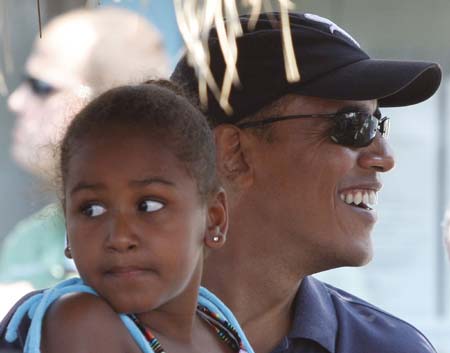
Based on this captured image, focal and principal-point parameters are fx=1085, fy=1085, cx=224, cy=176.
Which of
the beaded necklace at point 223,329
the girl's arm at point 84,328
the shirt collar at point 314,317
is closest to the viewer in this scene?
the girl's arm at point 84,328

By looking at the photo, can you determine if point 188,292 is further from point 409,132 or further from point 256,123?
point 409,132

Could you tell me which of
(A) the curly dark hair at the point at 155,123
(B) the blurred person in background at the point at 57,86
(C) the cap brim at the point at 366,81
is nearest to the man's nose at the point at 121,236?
(A) the curly dark hair at the point at 155,123

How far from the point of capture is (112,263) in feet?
5.64

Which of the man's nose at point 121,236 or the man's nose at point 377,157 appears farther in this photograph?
the man's nose at point 377,157

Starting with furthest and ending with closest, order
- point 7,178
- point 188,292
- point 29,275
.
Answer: point 7,178
point 29,275
point 188,292

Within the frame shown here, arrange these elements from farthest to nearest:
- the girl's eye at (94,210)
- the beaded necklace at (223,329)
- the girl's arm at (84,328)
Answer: the beaded necklace at (223,329) < the girl's eye at (94,210) < the girl's arm at (84,328)

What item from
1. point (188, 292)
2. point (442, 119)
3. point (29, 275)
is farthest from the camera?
point (442, 119)

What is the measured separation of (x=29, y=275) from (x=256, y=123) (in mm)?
1653

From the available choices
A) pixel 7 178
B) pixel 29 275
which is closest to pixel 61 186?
pixel 29 275

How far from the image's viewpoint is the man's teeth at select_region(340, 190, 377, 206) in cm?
256

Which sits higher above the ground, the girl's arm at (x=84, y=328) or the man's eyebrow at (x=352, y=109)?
the man's eyebrow at (x=352, y=109)

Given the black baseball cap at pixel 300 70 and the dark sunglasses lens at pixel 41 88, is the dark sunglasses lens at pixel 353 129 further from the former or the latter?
the dark sunglasses lens at pixel 41 88

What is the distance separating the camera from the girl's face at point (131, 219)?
173cm

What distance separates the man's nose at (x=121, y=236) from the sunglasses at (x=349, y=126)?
89 centimetres
